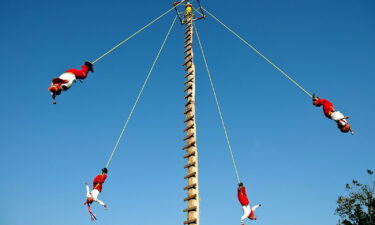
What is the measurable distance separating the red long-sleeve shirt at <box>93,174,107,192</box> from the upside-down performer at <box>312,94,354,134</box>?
5.69m

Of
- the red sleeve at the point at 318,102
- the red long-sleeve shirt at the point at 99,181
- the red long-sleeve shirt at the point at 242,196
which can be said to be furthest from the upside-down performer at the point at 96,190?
the red sleeve at the point at 318,102

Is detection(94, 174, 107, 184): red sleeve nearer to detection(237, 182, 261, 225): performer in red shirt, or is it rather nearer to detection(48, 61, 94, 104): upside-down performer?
detection(48, 61, 94, 104): upside-down performer

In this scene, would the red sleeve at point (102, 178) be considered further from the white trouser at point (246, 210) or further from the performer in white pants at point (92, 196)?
the white trouser at point (246, 210)

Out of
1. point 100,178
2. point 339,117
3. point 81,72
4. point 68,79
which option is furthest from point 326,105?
point 100,178

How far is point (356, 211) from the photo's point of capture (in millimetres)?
31031

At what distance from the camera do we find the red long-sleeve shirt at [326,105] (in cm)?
653

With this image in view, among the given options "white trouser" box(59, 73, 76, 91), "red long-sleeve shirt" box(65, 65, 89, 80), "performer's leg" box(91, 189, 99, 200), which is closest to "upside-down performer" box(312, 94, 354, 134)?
"red long-sleeve shirt" box(65, 65, 89, 80)

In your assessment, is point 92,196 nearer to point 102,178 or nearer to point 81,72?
point 102,178

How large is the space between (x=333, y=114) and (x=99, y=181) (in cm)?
594

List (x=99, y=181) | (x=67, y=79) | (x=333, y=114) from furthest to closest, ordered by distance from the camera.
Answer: (x=99, y=181) < (x=333, y=114) < (x=67, y=79)

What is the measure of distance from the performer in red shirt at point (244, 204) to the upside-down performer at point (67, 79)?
4814 millimetres

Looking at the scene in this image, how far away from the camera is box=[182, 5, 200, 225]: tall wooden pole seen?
19.0 feet

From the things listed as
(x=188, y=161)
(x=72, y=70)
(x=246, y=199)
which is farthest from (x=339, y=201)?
(x=72, y=70)

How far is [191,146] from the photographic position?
6508mm
